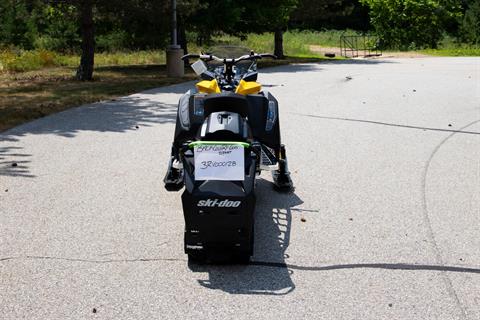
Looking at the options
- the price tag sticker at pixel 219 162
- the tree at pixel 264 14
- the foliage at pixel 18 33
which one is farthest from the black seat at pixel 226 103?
the foliage at pixel 18 33

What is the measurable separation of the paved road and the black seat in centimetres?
102

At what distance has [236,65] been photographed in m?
6.46

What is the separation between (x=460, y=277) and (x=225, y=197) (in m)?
1.67

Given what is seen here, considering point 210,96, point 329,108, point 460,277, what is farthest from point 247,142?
point 329,108

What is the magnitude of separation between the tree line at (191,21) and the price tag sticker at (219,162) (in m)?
14.0

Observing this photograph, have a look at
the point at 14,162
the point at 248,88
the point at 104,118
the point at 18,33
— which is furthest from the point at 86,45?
the point at 18,33

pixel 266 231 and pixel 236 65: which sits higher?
pixel 236 65

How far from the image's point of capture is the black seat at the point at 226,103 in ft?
16.7

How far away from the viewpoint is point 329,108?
13.3 meters

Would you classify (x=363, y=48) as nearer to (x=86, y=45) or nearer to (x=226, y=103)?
(x=86, y=45)

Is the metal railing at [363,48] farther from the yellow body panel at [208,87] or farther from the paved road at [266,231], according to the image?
the yellow body panel at [208,87]

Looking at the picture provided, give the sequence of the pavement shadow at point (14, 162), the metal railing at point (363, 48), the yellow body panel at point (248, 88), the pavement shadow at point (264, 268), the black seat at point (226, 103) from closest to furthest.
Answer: the pavement shadow at point (264, 268), the black seat at point (226, 103), the yellow body panel at point (248, 88), the pavement shadow at point (14, 162), the metal railing at point (363, 48)

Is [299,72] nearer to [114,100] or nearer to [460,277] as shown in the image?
[114,100]

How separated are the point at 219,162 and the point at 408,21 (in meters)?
46.1
